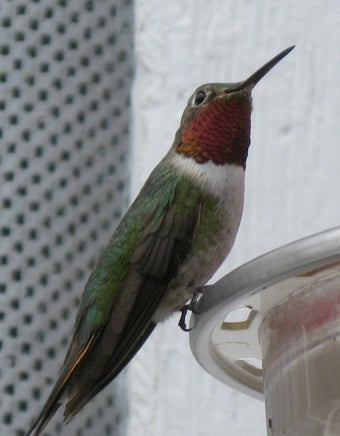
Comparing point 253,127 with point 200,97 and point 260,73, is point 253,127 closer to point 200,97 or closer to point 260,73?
point 200,97

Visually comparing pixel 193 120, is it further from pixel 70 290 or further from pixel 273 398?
pixel 273 398

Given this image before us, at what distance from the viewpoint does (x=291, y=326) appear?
1113 mm

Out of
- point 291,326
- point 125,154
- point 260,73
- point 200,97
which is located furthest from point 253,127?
point 291,326

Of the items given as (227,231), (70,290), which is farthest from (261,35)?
(227,231)

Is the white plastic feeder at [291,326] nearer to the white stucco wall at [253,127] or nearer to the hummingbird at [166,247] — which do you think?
the hummingbird at [166,247]

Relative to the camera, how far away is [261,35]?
205 centimetres

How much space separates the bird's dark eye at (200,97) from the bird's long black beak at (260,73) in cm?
6

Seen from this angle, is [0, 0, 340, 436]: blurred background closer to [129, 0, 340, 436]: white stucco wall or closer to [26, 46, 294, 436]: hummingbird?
[129, 0, 340, 436]: white stucco wall

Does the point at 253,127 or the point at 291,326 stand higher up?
the point at 253,127

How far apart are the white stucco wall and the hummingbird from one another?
0.32m

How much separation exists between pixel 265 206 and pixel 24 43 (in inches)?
19.0

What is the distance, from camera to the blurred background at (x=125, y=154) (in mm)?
1911

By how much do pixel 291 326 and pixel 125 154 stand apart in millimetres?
984

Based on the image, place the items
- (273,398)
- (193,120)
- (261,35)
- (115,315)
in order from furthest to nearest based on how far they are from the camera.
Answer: (261,35), (193,120), (115,315), (273,398)
